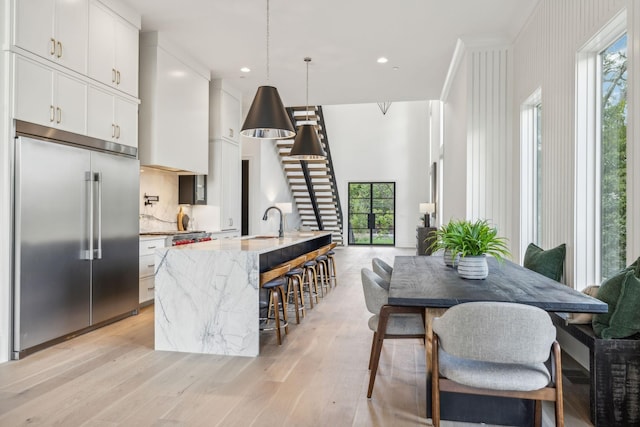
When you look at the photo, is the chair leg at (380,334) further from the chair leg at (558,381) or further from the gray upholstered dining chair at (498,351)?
the chair leg at (558,381)

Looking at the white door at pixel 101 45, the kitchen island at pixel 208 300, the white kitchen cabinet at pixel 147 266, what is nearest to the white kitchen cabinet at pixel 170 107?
the white door at pixel 101 45

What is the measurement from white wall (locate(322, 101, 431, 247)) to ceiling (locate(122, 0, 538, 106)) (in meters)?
6.30

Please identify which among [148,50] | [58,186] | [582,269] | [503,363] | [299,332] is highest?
[148,50]

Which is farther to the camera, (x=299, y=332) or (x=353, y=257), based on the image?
(x=353, y=257)

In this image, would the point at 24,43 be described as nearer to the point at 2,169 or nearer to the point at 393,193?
the point at 2,169

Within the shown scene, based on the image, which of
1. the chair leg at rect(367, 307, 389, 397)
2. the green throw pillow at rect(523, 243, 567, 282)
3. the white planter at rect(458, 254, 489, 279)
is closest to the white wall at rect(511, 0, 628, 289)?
the green throw pillow at rect(523, 243, 567, 282)

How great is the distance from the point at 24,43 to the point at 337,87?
189 inches

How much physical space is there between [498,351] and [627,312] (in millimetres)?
908

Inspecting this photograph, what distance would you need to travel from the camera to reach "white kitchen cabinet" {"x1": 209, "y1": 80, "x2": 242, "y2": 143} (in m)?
6.86

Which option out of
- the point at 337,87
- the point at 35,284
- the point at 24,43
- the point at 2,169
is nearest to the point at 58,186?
the point at 2,169

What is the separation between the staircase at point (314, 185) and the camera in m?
11.1

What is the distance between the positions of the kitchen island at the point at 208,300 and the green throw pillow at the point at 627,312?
92.4 inches

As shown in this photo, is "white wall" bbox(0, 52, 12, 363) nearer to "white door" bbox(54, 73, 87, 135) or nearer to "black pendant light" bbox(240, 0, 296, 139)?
"white door" bbox(54, 73, 87, 135)

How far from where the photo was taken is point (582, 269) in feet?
11.1
